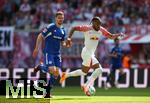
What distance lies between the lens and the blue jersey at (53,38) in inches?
842

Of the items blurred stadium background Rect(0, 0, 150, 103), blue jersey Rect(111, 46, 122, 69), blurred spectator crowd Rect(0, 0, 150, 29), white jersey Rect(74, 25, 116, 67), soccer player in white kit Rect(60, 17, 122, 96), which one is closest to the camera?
soccer player in white kit Rect(60, 17, 122, 96)

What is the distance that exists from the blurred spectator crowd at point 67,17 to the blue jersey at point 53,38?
10761 millimetres

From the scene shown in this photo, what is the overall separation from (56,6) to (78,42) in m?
3.57

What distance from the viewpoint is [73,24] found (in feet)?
110

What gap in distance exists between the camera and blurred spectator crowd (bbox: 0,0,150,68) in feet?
108

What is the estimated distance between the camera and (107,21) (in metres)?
33.8

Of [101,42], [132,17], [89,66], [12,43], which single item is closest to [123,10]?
[132,17]

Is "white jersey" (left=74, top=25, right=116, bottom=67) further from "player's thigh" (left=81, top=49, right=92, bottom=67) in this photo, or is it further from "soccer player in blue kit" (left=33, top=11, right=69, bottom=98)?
"soccer player in blue kit" (left=33, top=11, right=69, bottom=98)

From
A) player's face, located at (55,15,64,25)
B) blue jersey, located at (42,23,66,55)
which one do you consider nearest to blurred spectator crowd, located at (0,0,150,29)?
blue jersey, located at (42,23,66,55)

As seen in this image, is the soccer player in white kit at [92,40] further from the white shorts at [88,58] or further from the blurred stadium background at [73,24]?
the blurred stadium background at [73,24]

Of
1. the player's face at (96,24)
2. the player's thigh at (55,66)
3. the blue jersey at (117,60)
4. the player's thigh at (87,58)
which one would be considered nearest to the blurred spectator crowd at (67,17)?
the blue jersey at (117,60)

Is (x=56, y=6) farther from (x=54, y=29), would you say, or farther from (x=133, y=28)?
(x=54, y=29)

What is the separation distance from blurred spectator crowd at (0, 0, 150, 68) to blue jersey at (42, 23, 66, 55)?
35.3 ft

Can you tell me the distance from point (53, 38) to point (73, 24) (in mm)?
11983
